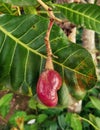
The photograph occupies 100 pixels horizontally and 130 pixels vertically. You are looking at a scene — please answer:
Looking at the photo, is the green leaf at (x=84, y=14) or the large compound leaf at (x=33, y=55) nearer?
the large compound leaf at (x=33, y=55)

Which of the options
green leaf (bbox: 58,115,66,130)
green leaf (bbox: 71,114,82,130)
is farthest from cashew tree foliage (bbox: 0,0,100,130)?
green leaf (bbox: 58,115,66,130)

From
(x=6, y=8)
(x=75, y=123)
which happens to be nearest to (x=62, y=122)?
(x=75, y=123)

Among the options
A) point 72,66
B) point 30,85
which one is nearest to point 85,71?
point 72,66

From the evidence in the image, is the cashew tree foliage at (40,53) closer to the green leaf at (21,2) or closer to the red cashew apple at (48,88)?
the green leaf at (21,2)

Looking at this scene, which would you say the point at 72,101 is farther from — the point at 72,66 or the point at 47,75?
the point at 47,75

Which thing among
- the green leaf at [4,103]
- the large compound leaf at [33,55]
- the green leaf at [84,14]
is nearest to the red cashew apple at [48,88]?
the large compound leaf at [33,55]

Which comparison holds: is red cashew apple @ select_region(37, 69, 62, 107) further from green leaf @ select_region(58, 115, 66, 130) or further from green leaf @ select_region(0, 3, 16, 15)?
green leaf @ select_region(58, 115, 66, 130)

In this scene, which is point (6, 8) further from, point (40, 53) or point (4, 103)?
point (4, 103)
